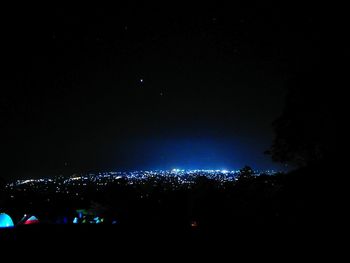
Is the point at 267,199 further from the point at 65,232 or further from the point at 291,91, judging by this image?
the point at 65,232

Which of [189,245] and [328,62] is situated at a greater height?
[328,62]

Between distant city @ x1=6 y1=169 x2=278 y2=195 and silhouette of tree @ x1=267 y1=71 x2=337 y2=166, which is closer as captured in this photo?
silhouette of tree @ x1=267 y1=71 x2=337 y2=166

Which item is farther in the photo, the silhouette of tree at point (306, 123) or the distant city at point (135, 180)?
the distant city at point (135, 180)

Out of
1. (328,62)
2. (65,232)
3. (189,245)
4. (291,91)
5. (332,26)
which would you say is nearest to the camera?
(189,245)

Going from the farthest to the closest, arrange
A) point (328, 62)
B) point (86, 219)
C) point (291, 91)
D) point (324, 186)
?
1. point (86, 219)
2. point (291, 91)
3. point (328, 62)
4. point (324, 186)

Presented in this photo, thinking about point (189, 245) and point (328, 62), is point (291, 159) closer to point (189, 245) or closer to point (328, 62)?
point (328, 62)

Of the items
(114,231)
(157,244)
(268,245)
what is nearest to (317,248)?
(268,245)

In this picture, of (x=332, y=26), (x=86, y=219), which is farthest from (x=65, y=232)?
(x=86, y=219)

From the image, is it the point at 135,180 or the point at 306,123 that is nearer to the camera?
the point at 306,123

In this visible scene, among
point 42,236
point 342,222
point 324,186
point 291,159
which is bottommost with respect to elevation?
point 42,236

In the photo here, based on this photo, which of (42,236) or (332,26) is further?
(332,26)
